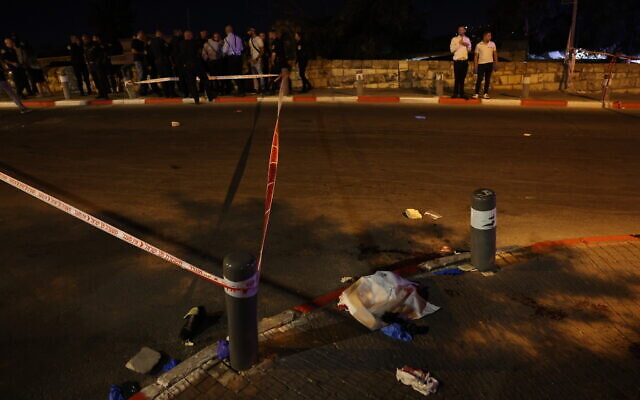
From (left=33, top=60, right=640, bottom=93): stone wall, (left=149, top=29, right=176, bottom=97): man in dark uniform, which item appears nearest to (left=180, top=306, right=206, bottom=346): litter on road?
(left=149, top=29, right=176, bottom=97): man in dark uniform

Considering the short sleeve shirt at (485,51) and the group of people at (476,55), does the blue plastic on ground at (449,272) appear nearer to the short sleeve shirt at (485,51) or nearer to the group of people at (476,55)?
the group of people at (476,55)

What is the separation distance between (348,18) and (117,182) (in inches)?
631

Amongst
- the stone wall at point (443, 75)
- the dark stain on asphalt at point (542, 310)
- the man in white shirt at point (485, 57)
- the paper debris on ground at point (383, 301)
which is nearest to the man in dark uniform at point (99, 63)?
the stone wall at point (443, 75)

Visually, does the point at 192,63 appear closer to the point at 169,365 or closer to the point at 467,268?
the point at 467,268

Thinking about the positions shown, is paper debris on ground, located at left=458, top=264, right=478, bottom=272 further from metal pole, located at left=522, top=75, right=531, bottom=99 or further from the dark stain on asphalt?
metal pole, located at left=522, top=75, right=531, bottom=99

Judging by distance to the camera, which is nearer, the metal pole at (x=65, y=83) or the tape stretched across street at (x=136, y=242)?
the tape stretched across street at (x=136, y=242)

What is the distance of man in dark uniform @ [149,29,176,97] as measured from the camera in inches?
633

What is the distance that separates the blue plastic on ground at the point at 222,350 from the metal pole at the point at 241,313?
146 mm

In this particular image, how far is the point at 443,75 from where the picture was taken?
17.2 meters

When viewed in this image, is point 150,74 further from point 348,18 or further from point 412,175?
point 412,175

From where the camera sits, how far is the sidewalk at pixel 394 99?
14367 mm

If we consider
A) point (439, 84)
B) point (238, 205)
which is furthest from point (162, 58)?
point (238, 205)

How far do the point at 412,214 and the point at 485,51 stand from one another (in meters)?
9.10

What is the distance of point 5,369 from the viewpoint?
3.91 metres
